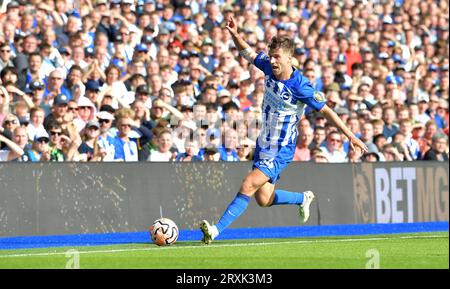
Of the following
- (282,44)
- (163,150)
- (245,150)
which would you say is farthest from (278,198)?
(245,150)

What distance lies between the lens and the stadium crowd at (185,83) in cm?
1788

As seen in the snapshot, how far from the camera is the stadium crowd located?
704 inches

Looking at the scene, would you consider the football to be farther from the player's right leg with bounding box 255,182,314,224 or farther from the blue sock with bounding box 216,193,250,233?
the player's right leg with bounding box 255,182,314,224

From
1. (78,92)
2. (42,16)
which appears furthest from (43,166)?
(42,16)

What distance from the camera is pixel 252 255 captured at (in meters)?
13.2

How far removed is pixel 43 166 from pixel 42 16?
4.46m

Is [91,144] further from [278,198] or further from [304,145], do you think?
[278,198]

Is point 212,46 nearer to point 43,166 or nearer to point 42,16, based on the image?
point 42,16

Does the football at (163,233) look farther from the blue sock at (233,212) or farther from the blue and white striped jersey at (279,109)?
the blue and white striped jersey at (279,109)

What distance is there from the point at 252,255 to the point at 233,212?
21.2 inches

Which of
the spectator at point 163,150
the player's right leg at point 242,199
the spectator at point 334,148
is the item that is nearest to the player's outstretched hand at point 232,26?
the player's right leg at point 242,199

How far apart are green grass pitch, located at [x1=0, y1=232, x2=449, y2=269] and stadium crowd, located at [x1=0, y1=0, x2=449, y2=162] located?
321 centimetres

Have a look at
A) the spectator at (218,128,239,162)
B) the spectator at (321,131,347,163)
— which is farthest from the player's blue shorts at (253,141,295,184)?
the spectator at (321,131,347,163)

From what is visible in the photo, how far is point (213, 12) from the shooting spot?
23734 millimetres
